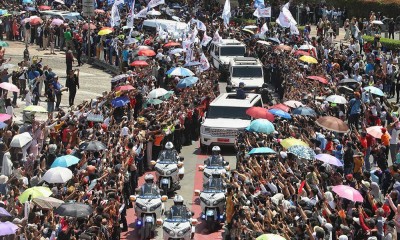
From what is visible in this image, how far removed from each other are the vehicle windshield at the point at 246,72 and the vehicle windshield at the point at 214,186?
1644cm

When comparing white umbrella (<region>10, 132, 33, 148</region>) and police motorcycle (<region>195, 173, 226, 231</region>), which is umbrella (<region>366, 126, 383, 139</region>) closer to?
police motorcycle (<region>195, 173, 226, 231</region>)

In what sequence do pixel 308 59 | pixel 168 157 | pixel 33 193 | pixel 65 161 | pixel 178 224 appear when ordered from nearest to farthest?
1. pixel 33 193
2. pixel 178 224
3. pixel 65 161
4. pixel 168 157
5. pixel 308 59

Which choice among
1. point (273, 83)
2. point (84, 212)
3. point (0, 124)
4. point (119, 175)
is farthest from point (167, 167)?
point (273, 83)

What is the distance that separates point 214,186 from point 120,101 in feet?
29.3

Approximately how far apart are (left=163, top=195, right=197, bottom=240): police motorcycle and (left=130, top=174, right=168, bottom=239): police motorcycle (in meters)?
0.69

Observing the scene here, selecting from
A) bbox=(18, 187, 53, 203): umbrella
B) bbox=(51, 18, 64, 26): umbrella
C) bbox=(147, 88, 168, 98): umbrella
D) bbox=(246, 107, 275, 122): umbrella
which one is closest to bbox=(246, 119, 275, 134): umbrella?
bbox=(246, 107, 275, 122): umbrella

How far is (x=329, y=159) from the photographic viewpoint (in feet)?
77.4

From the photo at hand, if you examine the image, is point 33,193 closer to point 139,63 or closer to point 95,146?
point 95,146

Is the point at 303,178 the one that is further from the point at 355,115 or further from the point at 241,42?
the point at 241,42

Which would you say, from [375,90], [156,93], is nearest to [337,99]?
[375,90]

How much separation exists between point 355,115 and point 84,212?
45.5 feet

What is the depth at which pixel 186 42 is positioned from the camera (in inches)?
1553

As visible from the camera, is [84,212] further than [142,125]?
No

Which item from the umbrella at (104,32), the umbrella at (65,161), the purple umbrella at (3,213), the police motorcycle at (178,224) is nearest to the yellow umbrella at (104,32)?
the umbrella at (104,32)
